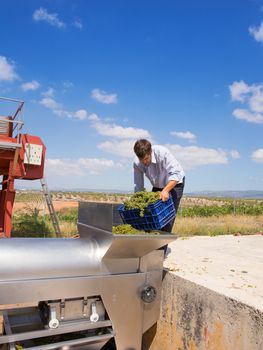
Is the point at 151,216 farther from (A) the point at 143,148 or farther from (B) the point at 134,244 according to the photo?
(A) the point at 143,148

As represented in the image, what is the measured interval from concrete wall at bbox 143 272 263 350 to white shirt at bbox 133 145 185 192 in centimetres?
124

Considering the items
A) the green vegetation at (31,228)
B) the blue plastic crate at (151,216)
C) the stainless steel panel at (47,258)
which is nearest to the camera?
the stainless steel panel at (47,258)

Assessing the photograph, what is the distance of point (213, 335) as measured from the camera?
3.24 metres

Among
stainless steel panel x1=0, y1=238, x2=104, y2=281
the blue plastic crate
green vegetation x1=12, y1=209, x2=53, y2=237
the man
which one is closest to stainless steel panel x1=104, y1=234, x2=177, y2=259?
stainless steel panel x1=0, y1=238, x2=104, y2=281

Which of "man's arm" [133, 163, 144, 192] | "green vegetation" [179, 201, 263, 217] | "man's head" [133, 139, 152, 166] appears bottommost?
"green vegetation" [179, 201, 263, 217]

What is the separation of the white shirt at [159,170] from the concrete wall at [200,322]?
1.24 meters

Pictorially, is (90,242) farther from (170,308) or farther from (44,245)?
(170,308)

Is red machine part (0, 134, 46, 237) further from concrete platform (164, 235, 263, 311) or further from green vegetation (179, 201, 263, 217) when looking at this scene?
green vegetation (179, 201, 263, 217)

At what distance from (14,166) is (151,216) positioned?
436 centimetres

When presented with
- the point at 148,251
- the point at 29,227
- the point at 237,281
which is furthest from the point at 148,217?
the point at 29,227

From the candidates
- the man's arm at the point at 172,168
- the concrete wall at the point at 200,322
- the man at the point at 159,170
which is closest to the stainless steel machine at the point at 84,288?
the concrete wall at the point at 200,322

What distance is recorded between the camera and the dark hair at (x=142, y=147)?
13.8 ft

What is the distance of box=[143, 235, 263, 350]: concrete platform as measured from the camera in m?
2.95

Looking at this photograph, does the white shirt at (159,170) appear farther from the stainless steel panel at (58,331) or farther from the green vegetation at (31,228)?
the green vegetation at (31,228)
